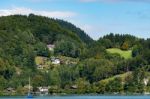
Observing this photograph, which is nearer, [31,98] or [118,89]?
[31,98]

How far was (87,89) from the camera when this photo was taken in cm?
19675

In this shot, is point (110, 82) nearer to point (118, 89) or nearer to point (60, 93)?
point (118, 89)

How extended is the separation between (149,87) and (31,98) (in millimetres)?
48515

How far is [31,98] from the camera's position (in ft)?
544

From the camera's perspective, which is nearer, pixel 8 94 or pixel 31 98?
pixel 31 98

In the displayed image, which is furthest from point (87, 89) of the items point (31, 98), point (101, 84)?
point (31, 98)

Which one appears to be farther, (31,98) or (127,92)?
(127,92)

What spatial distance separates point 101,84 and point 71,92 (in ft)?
34.2

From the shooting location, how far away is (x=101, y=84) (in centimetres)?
19588

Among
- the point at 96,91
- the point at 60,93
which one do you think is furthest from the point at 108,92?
the point at 60,93

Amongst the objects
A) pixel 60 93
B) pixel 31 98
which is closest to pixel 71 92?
pixel 60 93

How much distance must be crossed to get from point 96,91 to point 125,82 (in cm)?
1263

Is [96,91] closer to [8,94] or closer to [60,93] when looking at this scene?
[60,93]

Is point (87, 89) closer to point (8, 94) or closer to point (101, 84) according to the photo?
point (101, 84)
